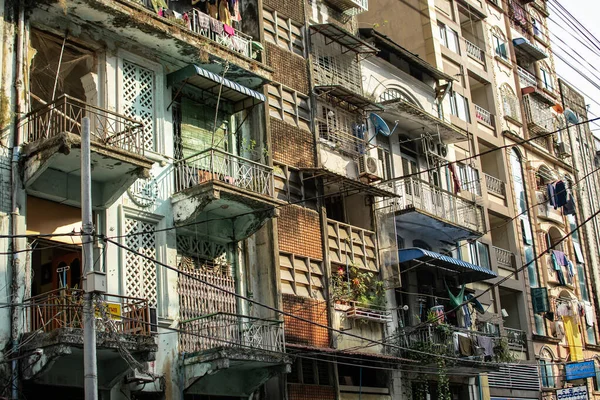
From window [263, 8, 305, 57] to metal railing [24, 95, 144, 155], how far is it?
256 inches

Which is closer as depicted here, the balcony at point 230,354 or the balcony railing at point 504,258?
the balcony at point 230,354

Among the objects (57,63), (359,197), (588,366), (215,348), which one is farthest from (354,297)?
(588,366)

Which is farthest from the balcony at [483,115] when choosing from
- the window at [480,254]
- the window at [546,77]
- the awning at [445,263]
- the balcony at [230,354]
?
the balcony at [230,354]

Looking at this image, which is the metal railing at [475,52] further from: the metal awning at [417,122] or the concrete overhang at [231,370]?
the concrete overhang at [231,370]

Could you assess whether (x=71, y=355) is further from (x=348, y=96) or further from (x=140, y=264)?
(x=348, y=96)

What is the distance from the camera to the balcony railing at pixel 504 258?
106ft

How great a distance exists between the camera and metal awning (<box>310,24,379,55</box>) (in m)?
25.4

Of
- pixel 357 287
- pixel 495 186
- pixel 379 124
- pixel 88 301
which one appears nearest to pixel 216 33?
pixel 379 124

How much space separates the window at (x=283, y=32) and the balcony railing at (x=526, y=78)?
16.1 m

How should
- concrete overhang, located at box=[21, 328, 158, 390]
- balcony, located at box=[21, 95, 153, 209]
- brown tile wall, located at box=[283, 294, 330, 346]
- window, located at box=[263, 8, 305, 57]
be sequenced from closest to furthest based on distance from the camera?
1. concrete overhang, located at box=[21, 328, 158, 390]
2. balcony, located at box=[21, 95, 153, 209]
3. brown tile wall, located at box=[283, 294, 330, 346]
4. window, located at box=[263, 8, 305, 57]

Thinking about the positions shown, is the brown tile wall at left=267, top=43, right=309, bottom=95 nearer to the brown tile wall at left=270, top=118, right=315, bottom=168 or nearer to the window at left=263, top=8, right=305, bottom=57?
the window at left=263, top=8, right=305, bottom=57

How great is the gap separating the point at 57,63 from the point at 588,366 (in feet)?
71.7

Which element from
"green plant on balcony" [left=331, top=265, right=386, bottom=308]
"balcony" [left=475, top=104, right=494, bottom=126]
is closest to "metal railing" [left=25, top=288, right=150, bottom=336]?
"green plant on balcony" [left=331, top=265, right=386, bottom=308]

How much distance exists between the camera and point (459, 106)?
32.9 metres
